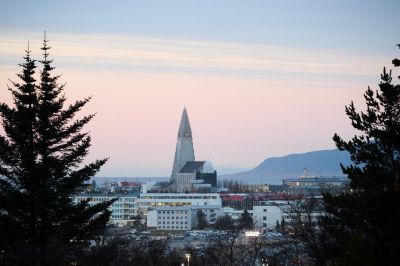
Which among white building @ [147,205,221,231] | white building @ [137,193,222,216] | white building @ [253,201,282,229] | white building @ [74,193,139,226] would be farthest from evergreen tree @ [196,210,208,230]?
white building @ [74,193,139,226]

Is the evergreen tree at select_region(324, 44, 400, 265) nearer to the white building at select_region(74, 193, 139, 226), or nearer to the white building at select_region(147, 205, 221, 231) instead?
the white building at select_region(147, 205, 221, 231)

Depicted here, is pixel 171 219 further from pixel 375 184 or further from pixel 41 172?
pixel 375 184

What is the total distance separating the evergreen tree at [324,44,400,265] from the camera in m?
22.2

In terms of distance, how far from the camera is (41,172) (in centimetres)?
3106

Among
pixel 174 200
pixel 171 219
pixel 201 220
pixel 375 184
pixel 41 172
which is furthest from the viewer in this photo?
pixel 174 200

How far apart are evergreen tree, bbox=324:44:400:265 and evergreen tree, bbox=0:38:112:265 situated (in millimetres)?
9061

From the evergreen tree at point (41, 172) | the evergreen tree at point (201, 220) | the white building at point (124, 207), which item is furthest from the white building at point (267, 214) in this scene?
the evergreen tree at point (41, 172)

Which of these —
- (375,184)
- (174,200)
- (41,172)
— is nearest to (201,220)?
(174,200)

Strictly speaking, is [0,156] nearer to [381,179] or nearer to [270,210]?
[381,179]

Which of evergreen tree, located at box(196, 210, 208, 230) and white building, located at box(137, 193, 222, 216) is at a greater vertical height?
white building, located at box(137, 193, 222, 216)

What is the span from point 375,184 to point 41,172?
1199 cm

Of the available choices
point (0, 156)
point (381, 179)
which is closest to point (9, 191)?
point (0, 156)

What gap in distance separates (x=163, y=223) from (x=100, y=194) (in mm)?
24625

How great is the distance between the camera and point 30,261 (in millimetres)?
28078
